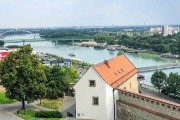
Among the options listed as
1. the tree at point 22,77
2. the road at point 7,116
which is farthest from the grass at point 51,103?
the road at point 7,116

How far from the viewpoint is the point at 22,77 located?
83.3 feet

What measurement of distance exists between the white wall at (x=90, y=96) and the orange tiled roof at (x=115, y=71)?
1.60 ft

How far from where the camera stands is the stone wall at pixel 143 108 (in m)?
18.4

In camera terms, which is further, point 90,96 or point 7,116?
point 7,116

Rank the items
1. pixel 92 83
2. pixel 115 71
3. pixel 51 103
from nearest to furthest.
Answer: pixel 92 83, pixel 115 71, pixel 51 103

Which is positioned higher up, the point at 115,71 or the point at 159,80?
the point at 115,71

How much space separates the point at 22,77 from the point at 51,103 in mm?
5151

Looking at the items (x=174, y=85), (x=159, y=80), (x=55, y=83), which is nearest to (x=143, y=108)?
(x=55, y=83)

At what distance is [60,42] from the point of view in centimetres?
18638

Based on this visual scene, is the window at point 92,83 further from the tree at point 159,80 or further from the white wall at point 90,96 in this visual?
the tree at point 159,80

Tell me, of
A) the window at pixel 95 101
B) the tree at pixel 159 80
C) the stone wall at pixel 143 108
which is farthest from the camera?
the tree at pixel 159 80

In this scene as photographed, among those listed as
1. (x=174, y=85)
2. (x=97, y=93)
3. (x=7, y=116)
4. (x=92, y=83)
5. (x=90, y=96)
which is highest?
(x=92, y=83)

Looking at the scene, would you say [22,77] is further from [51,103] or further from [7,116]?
[51,103]

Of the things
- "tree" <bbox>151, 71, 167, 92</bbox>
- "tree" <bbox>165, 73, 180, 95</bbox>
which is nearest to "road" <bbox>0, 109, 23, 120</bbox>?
"tree" <bbox>165, 73, 180, 95</bbox>
